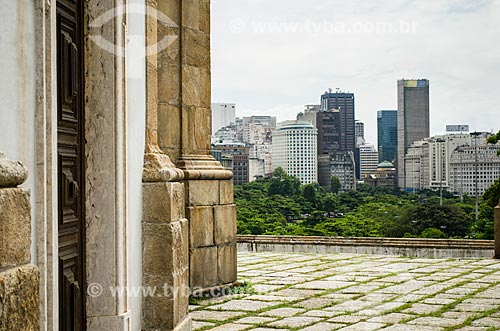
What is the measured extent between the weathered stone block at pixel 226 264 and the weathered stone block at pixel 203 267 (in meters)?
0.09

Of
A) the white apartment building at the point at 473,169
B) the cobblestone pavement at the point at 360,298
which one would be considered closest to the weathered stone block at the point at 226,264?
the cobblestone pavement at the point at 360,298

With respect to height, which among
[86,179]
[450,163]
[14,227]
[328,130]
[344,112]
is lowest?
[14,227]

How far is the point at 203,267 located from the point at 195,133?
4.81ft

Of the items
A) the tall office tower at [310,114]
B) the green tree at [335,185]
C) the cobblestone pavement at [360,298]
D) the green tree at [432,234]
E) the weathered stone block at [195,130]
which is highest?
the tall office tower at [310,114]

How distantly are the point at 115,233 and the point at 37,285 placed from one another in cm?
225

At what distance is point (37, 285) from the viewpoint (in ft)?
8.89

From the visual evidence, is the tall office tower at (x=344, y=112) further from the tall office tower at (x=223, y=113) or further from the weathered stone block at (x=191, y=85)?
the weathered stone block at (x=191, y=85)

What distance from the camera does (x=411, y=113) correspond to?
42531 mm

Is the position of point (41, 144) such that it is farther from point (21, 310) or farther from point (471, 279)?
point (471, 279)

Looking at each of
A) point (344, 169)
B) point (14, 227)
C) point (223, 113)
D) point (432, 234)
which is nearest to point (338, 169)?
point (344, 169)

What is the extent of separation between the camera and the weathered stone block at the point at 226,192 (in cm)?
852

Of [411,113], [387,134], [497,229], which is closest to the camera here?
[497,229]

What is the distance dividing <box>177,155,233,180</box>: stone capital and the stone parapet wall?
5303 mm

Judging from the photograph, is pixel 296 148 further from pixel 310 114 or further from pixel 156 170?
pixel 156 170
